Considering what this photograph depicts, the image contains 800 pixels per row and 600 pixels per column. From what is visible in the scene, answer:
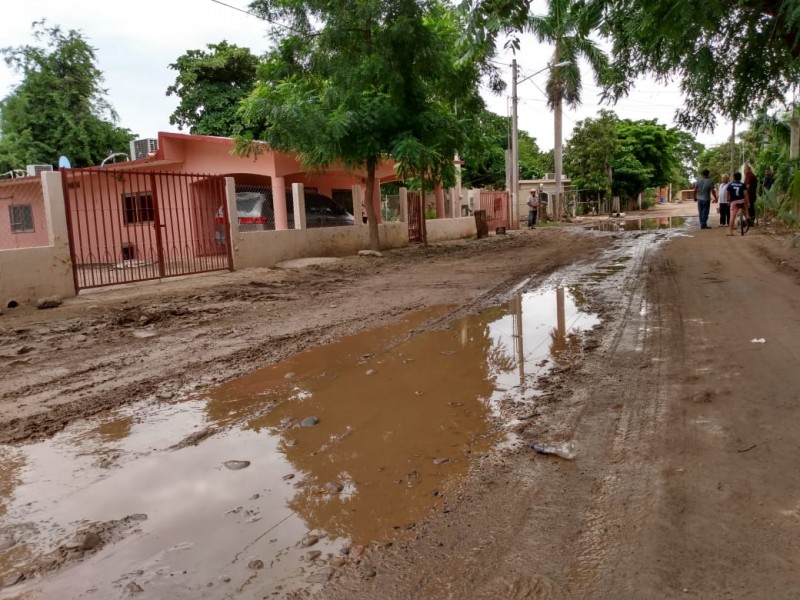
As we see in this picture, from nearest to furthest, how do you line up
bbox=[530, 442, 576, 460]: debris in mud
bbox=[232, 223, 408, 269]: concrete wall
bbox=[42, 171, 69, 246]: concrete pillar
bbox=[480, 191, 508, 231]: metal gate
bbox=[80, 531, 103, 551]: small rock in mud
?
bbox=[80, 531, 103, 551]: small rock in mud, bbox=[530, 442, 576, 460]: debris in mud, bbox=[42, 171, 69, 246]: concrete pillar, bbox=[232, 223, 408, 269]: concrete wall, bbox=[480, 191, 508, 231]: metal gate

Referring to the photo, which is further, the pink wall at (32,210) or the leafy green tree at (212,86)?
the leafy green tree at (212,86)

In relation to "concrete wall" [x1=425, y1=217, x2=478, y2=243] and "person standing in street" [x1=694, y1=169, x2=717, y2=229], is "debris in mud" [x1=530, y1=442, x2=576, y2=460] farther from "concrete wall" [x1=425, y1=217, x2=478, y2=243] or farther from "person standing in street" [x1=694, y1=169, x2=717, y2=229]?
"person standing in street" [x1=694, y1=169, x2=717, y2=229]

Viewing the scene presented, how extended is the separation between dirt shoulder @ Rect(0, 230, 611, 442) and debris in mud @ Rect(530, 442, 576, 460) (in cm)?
283

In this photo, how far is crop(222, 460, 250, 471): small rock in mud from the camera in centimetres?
342

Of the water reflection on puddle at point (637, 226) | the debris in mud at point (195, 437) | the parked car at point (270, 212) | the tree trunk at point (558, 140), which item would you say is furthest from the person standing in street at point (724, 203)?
the debris in mud at point (195, 437)

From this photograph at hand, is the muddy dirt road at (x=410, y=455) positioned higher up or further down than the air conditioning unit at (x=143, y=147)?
further down

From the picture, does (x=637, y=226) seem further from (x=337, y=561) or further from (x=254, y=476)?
(x=337, y=561)

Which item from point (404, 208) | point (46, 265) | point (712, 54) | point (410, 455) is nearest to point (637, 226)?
point (404, 208)

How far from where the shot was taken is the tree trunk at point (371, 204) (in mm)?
16031

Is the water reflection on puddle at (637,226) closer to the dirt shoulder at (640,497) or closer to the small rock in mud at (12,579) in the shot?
the dirt shoulder at (640,497)

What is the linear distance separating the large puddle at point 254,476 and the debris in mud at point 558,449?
26 centimetres

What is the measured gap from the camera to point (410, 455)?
346 cm

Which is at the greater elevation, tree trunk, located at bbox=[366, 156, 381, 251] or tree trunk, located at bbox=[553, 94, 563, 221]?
tree trunk, located at bbox=[553, 94, 563, 221]

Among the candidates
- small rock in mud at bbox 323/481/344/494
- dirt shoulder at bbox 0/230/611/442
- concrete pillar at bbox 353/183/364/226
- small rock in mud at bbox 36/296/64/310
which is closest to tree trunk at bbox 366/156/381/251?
concrete pillar at bbox 353/183/364/226
